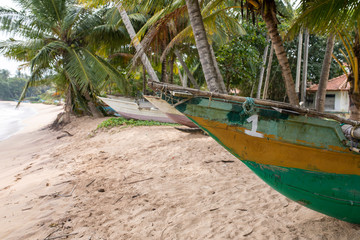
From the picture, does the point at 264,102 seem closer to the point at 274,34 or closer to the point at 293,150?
the point at 293,150

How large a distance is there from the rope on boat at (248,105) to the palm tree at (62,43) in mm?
8646

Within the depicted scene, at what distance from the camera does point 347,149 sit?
6.83 ft

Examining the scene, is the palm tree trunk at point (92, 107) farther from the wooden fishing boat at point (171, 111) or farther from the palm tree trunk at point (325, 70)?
the palm tree trunk at point (325, 70)

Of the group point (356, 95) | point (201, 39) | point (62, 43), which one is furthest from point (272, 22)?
point (62, 43)

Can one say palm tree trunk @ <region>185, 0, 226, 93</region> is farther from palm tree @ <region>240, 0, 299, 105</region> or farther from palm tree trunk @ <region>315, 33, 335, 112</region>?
palm tree trunk @ <region>315, 33, 335, 112</region>

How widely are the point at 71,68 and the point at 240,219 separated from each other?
9825 millimetres

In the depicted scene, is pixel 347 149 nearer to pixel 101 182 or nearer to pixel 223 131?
pixel 223 131

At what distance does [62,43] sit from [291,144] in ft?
36.4

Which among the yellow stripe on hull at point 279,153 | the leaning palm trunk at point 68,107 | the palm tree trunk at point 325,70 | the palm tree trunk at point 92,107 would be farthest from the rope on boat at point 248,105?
the leaning palm trunk at point 68,107

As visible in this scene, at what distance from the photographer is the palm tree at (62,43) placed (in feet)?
32.9

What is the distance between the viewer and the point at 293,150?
224 centimetres

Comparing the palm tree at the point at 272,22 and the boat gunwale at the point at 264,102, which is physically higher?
the palm tree at the point at 272,22

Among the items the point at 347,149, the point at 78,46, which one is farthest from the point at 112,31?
the point at 347,149

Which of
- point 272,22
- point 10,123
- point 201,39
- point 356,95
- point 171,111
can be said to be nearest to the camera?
point 272,22
